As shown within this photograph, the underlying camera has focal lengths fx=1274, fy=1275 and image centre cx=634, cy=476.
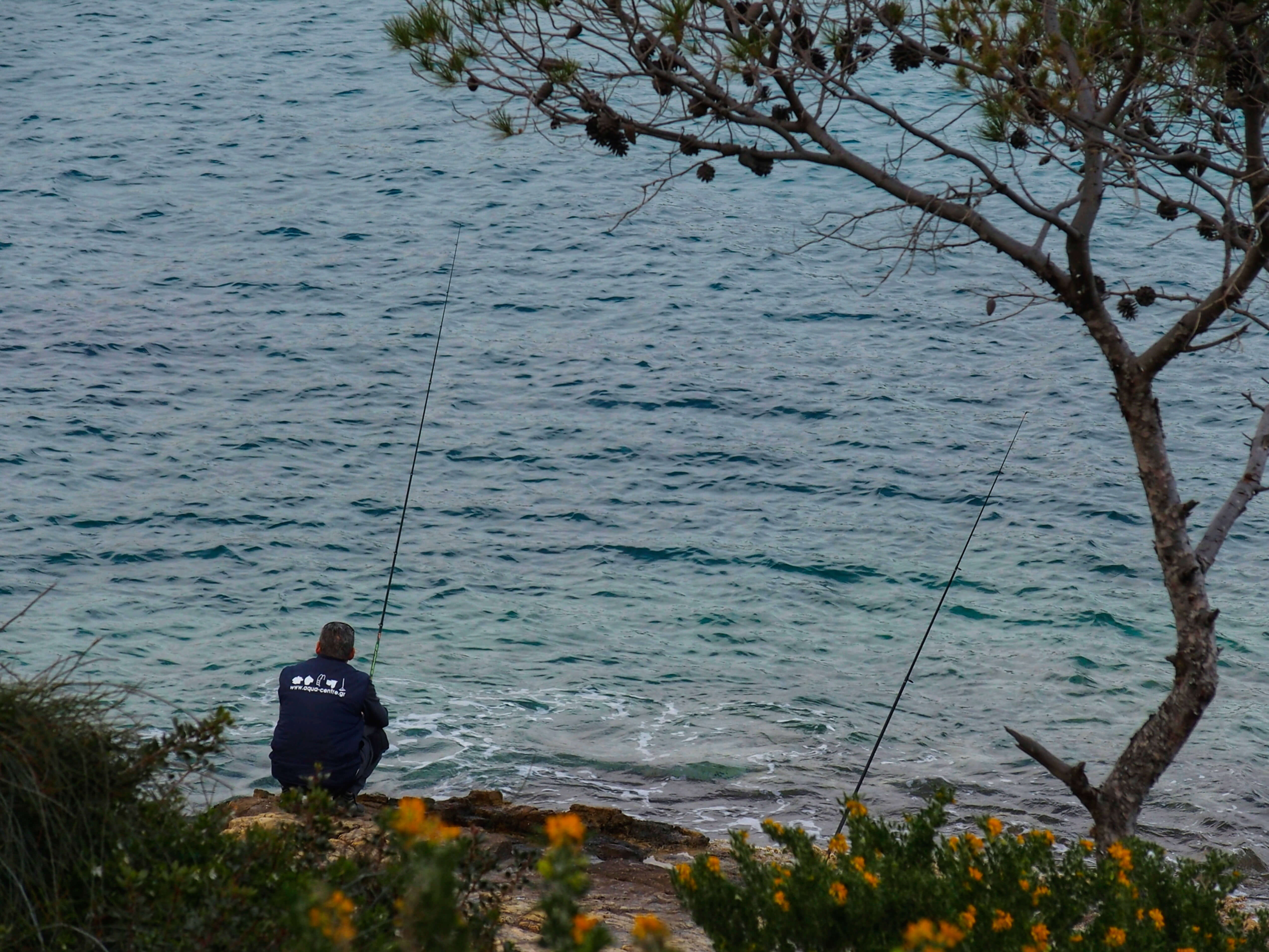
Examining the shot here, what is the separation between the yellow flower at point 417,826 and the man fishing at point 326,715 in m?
3.41

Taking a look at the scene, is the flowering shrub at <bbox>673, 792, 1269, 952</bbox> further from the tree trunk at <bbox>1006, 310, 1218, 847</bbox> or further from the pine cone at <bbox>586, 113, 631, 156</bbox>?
the pine cone at <bbox>586, 113, 631, 156</bbox>

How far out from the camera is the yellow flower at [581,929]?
1978mm

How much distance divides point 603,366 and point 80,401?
21.8 feet

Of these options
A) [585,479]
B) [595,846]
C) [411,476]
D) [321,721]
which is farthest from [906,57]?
[585,479]

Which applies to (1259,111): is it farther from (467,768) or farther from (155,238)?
(155,238)

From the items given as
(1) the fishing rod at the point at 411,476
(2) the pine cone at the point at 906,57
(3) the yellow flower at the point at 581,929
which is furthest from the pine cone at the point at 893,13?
(3) the yellow flower at the point at 581,929

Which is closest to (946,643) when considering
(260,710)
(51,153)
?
(260,710)

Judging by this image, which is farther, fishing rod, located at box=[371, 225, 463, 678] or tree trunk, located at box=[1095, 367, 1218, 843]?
fishing rod, located at box=[371, 225, 463, 678]

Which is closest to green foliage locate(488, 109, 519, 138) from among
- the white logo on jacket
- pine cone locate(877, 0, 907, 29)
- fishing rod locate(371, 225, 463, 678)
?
pine cone locate(877, 0, 907, 29)

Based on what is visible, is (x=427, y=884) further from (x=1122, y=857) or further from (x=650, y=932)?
(x=1122, y=857)

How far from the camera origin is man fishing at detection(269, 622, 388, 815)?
5770 millimetres

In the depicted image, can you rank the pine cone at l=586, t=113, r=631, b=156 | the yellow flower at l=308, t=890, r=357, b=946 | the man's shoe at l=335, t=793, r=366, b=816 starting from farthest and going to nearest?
the man's shoe at l=335, t=793, r=366, b=816
the pine cone at l=586, t=113, r=631, b=156
the yellow flower at l=308, t=890, r=357, b=946

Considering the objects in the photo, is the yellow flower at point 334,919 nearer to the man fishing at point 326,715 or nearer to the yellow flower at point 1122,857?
the yellow flower at point 1122,857

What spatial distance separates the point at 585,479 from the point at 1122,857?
10.9m
